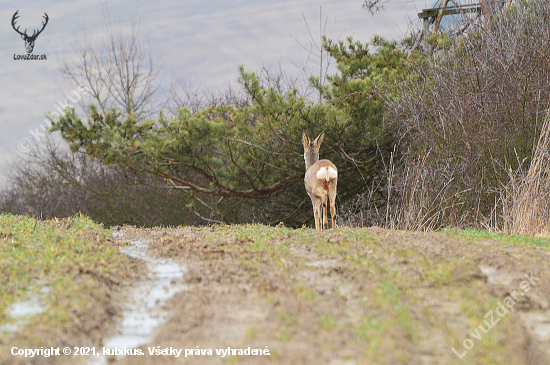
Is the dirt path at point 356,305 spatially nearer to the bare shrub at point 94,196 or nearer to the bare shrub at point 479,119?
the bare shrub at point 479,119

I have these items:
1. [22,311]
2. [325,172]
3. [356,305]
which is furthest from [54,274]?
[325,172]

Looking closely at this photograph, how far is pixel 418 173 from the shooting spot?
34.3 feet

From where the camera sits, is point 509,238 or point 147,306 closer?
point 147,306

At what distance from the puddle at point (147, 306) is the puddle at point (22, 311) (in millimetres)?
671

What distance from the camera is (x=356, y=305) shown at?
415 centimetres

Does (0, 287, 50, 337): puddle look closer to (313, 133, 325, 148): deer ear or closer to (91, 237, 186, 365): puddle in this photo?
(91, 237, 186, 365): puddle

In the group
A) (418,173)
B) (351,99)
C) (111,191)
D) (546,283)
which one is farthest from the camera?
(111,191)

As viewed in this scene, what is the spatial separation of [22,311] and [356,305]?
265cm

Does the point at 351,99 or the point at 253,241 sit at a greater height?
the point at 351,99

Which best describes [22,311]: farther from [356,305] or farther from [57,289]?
[356,305]

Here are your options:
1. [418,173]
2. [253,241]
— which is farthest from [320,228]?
[418,173]

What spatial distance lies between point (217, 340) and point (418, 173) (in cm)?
779

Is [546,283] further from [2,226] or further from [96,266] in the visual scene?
[2,226]

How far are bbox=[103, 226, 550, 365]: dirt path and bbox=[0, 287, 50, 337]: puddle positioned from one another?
876 mm
